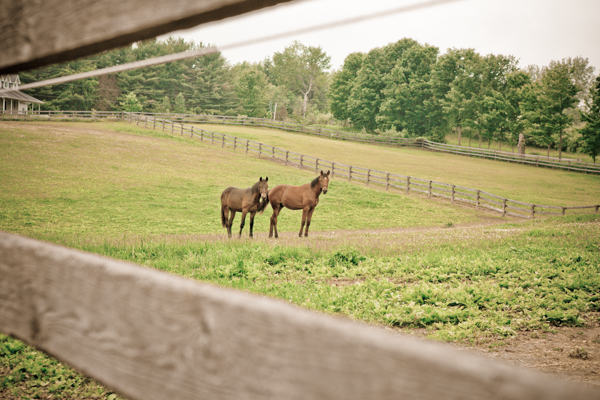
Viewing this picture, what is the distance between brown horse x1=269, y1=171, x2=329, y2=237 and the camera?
14183 millimetres

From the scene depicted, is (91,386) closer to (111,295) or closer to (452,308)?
(111,295)

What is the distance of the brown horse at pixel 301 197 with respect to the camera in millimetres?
14183

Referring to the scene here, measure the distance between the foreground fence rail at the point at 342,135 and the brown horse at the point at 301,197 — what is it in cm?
3333

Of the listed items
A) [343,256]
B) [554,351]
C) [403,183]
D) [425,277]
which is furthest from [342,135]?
[554,351]

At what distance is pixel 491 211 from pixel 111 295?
89.6ft

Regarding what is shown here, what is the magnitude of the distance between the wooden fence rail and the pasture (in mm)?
2268

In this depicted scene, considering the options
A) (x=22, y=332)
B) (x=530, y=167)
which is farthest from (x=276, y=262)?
(x=530, y=167)

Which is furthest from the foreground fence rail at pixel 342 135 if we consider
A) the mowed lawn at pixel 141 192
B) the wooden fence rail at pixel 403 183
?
the wooden fence rail at pixel 403 183

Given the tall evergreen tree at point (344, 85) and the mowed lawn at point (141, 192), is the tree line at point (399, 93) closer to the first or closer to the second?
the tall evergreen tree at point (344, 85)

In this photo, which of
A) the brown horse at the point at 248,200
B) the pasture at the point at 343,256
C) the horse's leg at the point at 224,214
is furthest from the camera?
the horse's leg at the point at 224,214

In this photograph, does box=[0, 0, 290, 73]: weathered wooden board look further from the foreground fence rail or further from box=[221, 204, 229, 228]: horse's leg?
the foreground fence rail

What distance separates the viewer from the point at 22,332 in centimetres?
109

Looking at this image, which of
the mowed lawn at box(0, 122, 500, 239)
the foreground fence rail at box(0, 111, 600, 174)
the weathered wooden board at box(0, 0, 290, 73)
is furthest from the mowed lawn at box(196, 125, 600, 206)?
the weathered wooden board at box(0, 0, 290, 73)

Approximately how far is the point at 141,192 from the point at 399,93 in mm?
49606
